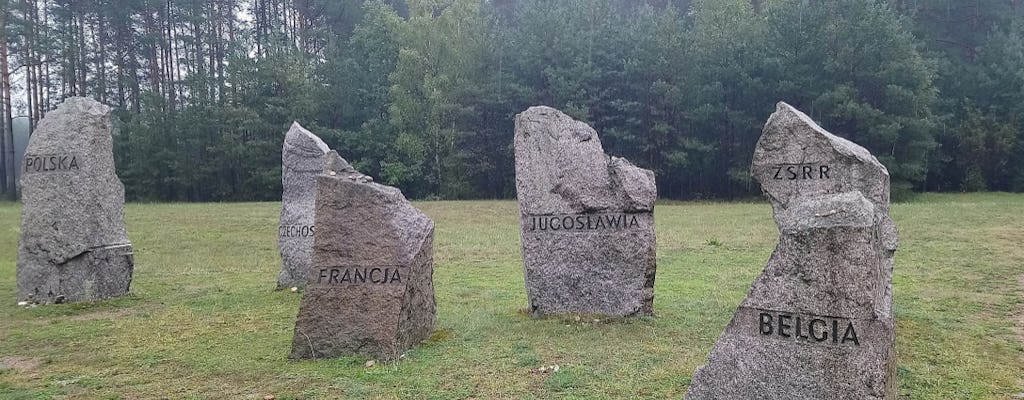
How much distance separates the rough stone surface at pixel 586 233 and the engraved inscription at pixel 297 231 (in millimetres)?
3462

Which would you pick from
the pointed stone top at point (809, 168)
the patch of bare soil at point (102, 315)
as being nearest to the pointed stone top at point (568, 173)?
the pointed stone top at point (809, 168)

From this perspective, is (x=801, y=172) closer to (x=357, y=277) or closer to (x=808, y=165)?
(x=808, y=165)

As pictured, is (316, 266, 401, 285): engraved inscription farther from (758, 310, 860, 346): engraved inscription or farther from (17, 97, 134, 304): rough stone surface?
(17, 97, 134, 304): rough stone surface

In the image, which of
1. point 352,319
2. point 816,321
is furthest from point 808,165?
point 352,319

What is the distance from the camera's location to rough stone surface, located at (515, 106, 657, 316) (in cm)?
750

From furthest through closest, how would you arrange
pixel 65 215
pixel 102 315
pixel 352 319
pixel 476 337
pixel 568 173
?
pixel 65 215 < pixel 102 315 < pixel 568 173 < pixel 476 337 < pixel 352 319

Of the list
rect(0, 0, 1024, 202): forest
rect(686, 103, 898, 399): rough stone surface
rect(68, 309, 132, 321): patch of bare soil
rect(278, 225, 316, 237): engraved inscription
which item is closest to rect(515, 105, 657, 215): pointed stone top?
rect(686, 103, 898, 399): rough stone surface

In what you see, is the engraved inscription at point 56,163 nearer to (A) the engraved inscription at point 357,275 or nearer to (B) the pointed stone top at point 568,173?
(A) the engraved inscription at point 357,275

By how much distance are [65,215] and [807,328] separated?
8.40 meters

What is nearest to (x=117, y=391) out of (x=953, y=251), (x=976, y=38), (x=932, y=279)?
(x=932, y=279)

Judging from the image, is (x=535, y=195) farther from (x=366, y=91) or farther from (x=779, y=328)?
(x=366, y=91)

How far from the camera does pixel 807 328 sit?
412 cm

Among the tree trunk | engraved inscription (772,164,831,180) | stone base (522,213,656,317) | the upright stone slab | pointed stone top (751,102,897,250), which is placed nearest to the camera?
pointed stone top (751,102,897,250)

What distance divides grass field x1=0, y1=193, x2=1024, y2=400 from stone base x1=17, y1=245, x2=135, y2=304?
10.1 inches
